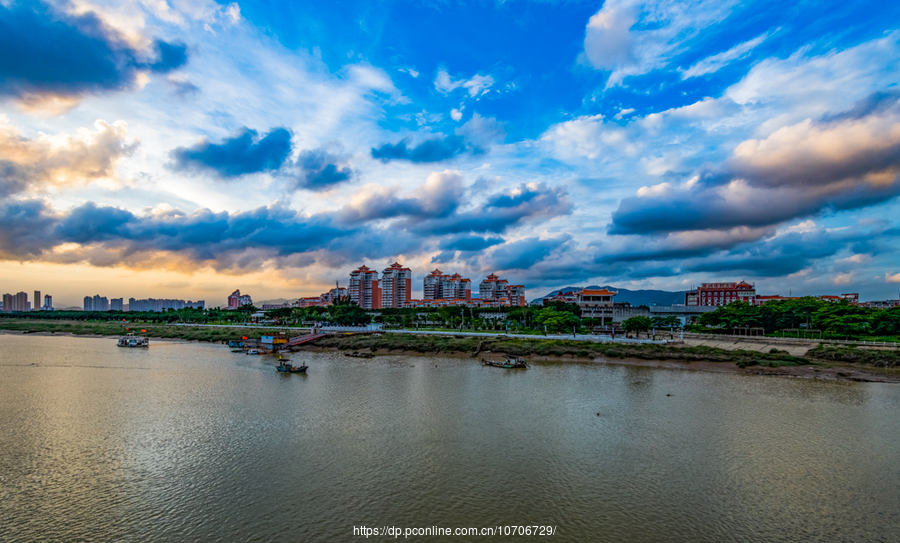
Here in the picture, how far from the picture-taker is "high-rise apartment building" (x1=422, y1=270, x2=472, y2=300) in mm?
128500

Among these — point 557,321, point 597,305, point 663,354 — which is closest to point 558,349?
point 663,354

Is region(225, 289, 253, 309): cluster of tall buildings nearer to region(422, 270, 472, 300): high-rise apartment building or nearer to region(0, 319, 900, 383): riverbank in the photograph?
region(422, 270, 472, 300): high-rise apartment building

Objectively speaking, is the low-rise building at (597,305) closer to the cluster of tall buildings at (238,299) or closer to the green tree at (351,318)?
the green tree at (351,318)

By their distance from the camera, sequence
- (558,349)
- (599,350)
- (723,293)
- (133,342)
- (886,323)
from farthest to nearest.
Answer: (723,293), (133,342), (886,323), (558,349), (599,350)

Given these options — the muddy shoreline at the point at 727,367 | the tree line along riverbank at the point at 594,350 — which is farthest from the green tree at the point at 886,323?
the muddy shoreline at the point at 727,367

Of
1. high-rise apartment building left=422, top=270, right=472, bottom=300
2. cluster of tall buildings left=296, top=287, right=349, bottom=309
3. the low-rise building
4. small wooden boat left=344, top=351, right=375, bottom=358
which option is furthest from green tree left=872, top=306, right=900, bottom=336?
cluster of tall buildings left=296, top=287, right=349, bottom=309

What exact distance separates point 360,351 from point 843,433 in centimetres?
3856

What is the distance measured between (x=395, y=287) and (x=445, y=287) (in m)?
16.6

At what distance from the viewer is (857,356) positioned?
111ft

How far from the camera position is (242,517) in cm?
1141

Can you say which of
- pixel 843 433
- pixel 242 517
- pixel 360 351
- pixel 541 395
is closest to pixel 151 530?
pixel 242 517

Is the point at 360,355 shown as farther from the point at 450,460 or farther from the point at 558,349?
the point at 450,460

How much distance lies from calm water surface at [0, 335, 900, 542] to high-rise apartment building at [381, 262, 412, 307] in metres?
94.3

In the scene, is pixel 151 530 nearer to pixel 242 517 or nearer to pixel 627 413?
pixel 242 517
